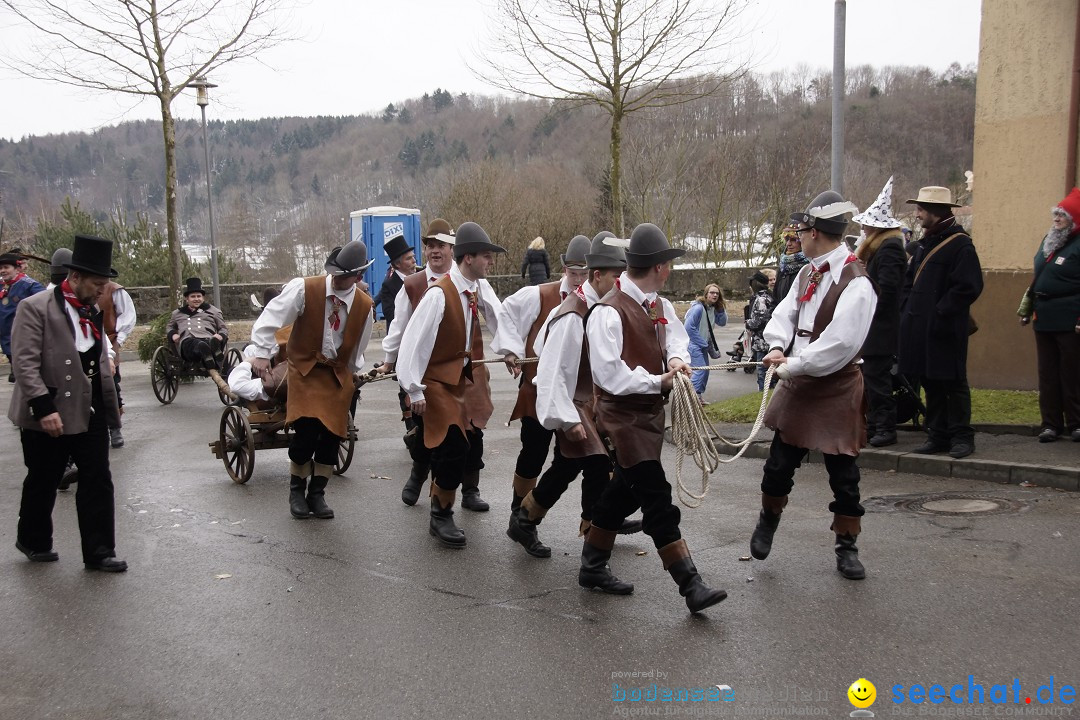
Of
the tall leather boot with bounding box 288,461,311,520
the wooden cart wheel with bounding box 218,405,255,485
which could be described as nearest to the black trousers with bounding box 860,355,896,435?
the tall leather boot with bounding box 288,461,311,520

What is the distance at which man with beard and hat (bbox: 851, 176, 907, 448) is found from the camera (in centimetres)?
883

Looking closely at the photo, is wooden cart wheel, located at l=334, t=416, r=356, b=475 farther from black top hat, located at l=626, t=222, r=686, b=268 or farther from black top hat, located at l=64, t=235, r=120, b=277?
black top hat, located at l=626, t=222, r=686, b=268

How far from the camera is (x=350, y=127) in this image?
12838 cm

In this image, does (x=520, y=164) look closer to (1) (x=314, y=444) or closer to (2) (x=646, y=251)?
(1) (x=314, y=444)

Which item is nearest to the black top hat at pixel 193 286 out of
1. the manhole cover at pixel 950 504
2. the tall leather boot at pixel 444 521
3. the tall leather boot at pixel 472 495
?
the tall leather boot at pixel 472 495

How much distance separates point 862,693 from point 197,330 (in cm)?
1092

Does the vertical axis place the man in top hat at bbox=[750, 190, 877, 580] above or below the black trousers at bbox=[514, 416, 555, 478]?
above

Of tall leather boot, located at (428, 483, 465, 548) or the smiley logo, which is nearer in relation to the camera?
the smiley logo

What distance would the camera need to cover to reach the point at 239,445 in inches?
352

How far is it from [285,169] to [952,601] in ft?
395

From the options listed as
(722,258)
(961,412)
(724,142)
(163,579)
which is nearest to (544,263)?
(722,258)

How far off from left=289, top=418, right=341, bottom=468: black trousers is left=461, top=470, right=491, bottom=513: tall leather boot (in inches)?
38.5

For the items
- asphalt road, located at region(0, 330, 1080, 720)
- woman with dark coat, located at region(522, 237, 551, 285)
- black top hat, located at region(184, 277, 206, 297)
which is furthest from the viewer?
woman with dark coat, located at region(522, 237, 551, 285)

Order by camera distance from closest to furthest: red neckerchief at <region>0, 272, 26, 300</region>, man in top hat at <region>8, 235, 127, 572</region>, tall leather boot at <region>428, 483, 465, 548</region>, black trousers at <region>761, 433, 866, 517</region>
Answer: black trousers at <region>761, 433, 866, 517</region>, man in top hat at <region>8, 235, 127, 572</region>, tall leather boot at <region>428, 483, 465, 548</region>, red neckerchief at <region>0, 272, 26, 300</region>
